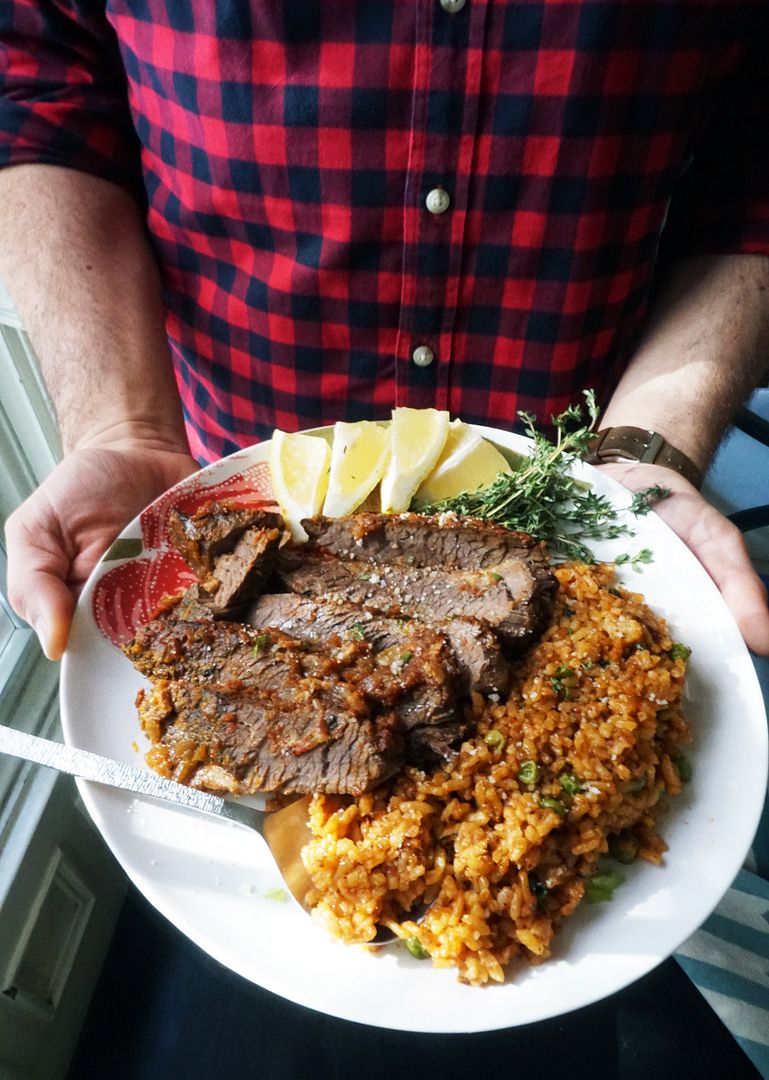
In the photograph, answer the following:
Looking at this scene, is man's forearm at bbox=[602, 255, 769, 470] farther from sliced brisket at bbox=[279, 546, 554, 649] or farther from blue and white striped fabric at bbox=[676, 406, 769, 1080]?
blue and white striped fabric at bbox=[676, 406, 769, 1080]

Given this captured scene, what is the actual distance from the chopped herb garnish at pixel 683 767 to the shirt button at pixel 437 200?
62.4 inches

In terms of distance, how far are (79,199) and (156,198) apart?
31cm

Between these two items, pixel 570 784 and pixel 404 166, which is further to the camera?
pixel 404 166

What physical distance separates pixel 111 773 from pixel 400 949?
74cm

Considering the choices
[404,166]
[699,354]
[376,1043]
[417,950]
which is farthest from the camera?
[699,354]

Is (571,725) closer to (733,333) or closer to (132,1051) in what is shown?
(733,333)

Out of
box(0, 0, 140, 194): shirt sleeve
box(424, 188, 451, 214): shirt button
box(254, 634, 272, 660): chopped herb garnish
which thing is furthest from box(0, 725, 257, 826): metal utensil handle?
box(0, 0, 140, 194): shirt sleeve

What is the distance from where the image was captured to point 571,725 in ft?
5.58

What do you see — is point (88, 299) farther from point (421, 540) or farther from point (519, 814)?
point (519, 814)

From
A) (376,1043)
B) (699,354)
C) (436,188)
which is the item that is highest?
(436,188)

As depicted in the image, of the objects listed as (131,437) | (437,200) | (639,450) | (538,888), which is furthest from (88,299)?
(538,888)

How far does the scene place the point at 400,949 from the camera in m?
1.52

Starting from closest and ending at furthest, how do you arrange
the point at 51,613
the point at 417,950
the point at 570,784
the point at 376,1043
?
the point at 417,950, the point at 570,784, the point at 51,613, the point at 376,1043

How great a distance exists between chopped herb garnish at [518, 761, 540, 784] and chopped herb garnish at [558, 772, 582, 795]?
0.06 metres
